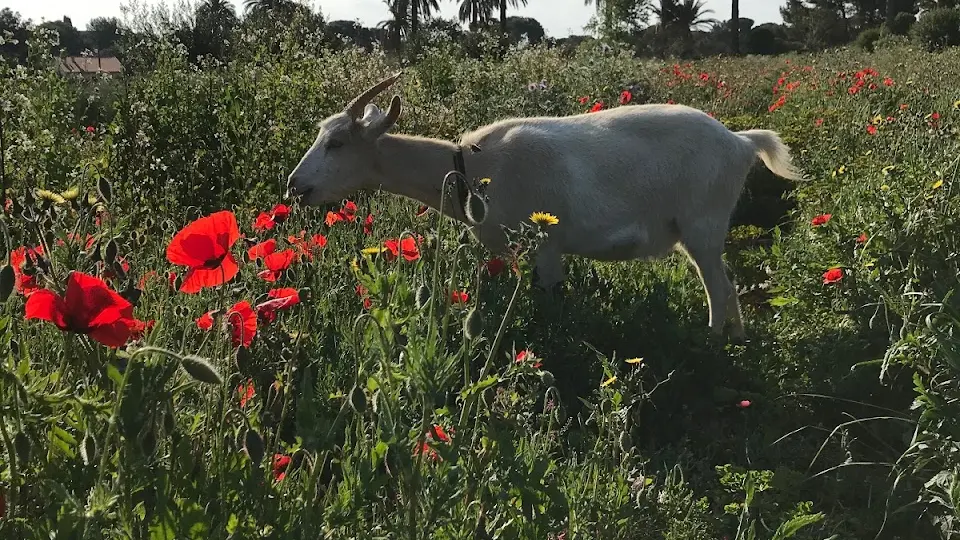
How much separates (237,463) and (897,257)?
133 inches

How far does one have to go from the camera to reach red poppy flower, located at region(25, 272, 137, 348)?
1.26 m

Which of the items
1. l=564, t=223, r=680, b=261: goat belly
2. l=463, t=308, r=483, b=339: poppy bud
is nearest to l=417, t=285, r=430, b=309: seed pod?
l=463, t=308, r=483, b=339: poppy bud

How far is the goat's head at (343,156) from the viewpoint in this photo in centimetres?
Answer: 460

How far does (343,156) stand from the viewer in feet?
15.3

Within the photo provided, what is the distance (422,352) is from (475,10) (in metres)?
61.2

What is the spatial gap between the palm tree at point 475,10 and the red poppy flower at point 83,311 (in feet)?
197

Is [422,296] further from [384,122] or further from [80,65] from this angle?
[80,65]

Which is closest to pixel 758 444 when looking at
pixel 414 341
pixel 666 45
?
pixel 414 341

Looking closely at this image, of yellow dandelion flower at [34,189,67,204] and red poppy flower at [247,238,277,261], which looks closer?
red poppy flower at [247,238,277,261]

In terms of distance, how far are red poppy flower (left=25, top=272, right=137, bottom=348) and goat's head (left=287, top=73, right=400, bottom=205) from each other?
10.9ft

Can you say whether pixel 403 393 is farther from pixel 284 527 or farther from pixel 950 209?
pixel 950 209

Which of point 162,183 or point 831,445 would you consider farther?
point 162,183

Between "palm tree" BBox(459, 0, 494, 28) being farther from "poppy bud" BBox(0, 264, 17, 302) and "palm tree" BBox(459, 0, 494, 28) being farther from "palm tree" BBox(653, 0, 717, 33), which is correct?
"poppy bud" BBox(0, 264, 17, 302)

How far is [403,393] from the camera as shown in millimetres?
2406
